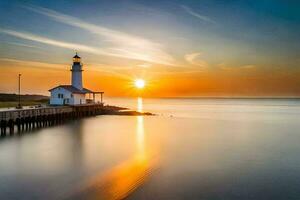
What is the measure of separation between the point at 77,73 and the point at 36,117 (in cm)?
1927

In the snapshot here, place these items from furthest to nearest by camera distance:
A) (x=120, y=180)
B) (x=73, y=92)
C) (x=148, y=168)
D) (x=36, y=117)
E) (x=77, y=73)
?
(x=77, y=73) → (x=73, y=92) → (x=36, y=117) → (x=148, y=168) → (x=120, y=180)

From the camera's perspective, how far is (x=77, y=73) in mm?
53406

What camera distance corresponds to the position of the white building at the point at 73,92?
47.9 meters

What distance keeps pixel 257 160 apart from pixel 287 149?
18.3ft

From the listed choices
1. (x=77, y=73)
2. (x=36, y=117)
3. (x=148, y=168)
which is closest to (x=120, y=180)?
(x=148, y=168)

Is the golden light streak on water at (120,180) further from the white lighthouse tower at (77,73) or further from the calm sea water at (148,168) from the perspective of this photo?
the white lighthouse tower at (77,73)

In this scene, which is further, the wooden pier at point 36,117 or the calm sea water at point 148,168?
the wooden pier at point 36,117

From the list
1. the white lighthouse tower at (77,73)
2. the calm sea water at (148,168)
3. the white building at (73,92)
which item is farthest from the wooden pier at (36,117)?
the white lighthouse tower at (77,73)

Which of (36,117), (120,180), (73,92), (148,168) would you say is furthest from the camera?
(73,92)

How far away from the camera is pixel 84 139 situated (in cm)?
2845

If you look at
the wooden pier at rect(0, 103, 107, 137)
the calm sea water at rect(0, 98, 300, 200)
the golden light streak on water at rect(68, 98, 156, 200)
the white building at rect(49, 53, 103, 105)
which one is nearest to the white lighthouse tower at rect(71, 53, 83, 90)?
the white building at rect(49, 53, 103, 105)

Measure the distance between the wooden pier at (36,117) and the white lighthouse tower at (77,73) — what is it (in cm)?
374

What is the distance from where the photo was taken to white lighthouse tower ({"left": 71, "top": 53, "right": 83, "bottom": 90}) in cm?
5291

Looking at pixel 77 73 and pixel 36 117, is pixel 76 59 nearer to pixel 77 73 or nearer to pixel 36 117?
pixel 77 73
